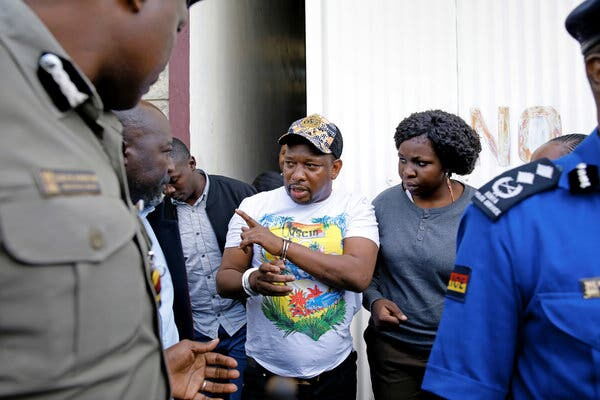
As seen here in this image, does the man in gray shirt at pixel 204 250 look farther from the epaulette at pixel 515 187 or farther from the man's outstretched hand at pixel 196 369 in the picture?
the epaulette at pixel 515 187

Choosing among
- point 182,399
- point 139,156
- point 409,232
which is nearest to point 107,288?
point 182,399

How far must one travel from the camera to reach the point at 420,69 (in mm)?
4055

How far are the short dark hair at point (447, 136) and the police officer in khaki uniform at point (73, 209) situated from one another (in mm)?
1829

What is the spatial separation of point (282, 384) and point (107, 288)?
5.61 ft

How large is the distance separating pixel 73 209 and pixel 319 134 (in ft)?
6.22

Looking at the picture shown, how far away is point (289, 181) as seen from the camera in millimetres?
2551

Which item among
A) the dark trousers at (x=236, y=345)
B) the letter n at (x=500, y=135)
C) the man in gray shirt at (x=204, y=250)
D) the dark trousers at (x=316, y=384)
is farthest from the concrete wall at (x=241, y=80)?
the letter n at (x=500, y=135)

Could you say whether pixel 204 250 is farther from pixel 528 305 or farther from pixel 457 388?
pixel 528 305

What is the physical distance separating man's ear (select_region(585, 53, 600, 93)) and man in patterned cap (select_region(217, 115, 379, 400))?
1.31 metres

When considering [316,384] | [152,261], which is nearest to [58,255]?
[152,261]

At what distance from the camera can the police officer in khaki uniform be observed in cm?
72

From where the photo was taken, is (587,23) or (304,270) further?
(304,270)

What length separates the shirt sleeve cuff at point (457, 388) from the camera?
1239mm

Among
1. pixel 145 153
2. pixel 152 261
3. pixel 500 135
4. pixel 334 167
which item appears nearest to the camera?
pixel 152 261
